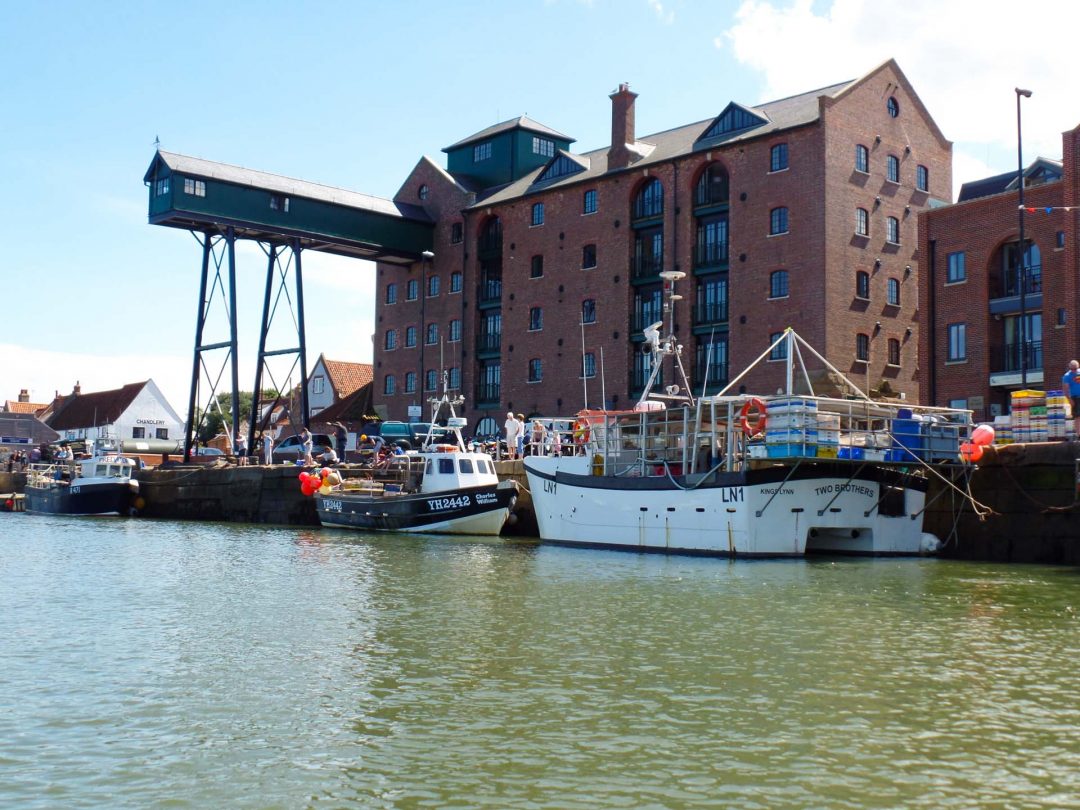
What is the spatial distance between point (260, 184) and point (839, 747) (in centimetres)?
4930

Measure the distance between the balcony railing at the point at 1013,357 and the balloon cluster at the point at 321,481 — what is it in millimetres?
23444

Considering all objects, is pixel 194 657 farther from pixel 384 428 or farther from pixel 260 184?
pixel 260 184

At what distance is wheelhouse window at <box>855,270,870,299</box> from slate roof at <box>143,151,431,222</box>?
24916mm

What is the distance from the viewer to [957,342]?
41594 millimetres

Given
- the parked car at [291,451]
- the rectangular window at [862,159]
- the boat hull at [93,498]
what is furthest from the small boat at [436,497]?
the rectangular window at [862,159]

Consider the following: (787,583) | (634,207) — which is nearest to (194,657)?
(787,583)

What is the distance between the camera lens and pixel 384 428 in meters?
49.0

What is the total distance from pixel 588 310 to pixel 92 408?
55690mm

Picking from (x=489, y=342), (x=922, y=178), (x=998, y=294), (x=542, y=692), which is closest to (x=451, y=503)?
(x=998, y=294)

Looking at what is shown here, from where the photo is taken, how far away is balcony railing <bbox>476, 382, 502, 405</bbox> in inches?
2293

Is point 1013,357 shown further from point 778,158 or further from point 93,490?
point 93,490

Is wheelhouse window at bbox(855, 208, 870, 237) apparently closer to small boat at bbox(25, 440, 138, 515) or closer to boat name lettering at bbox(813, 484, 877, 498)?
boat name lettering at bbox(813, 484, 877, 498)

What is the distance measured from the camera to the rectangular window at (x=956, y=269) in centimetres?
4138

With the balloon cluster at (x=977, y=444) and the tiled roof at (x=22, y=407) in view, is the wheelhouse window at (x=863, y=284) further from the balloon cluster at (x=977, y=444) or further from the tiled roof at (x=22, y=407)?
the tiled roof at (x=22, y=407)
